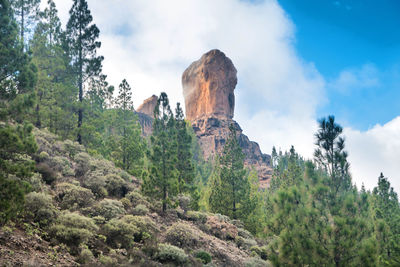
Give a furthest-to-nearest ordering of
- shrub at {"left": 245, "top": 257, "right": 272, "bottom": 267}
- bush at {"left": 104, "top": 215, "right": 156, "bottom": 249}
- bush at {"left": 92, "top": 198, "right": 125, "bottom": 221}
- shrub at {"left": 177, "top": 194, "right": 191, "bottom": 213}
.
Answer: shrub at {"left": 177, "top": 194, "right": 191, "bottom": 213} → shrub at {"left": 245, "top": 257, "right": 272, "bottom": 267} → bush at {"left": 92, "top": 198, "right": 125, "bottom": 221} → bush at {"left": 104, "top": 215, "right": 156, "bottom": 249}

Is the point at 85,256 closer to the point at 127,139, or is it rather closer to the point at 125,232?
the point at 125,232

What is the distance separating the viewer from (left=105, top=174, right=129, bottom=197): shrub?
18.6 m

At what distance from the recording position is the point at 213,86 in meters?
109

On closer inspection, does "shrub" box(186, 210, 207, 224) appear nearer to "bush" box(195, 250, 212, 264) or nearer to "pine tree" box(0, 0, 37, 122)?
"bush" box(195, 250, 212, 264)

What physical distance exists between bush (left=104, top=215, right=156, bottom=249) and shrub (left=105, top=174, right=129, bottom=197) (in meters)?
4.76

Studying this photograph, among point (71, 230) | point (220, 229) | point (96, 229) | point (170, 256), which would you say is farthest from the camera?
point (220, 229)

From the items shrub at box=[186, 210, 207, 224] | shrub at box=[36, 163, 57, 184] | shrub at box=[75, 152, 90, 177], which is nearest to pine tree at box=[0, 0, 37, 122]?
shrub at box=[36, 163, 57, 184]

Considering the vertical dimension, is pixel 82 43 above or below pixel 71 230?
above

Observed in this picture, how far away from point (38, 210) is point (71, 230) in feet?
5.58

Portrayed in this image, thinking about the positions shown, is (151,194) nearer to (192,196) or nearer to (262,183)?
(192,196)

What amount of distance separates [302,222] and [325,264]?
157cm

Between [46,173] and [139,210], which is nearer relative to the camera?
[46,173]

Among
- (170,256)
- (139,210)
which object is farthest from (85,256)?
(139,210)

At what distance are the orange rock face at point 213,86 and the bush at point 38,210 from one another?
9657 centimetres
